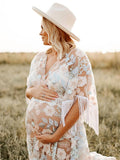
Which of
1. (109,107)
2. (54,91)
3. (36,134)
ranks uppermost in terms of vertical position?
(54,91)

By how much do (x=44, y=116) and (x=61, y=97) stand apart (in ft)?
0.73

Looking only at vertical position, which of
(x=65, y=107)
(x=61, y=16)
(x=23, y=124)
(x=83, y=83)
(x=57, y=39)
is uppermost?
(x=61, y=16)

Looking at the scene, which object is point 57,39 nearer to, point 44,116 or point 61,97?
point 61,97

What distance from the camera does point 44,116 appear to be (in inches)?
74.0

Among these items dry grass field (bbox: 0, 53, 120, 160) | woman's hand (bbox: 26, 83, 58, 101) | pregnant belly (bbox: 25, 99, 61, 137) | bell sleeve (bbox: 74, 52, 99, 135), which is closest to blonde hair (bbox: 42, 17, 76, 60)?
bell sleeve (bbox: 74, 52, 99, 135)

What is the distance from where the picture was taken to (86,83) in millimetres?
1826

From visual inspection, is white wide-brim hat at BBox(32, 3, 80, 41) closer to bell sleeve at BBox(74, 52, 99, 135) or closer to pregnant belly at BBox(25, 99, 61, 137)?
bell sleeve at BBox(74, 52, 99, 135)

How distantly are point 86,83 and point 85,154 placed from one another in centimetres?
69

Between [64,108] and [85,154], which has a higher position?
[64,108]

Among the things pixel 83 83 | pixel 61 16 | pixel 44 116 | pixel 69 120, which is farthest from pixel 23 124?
pixel 61 16

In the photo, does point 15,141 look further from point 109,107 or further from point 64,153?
point 109,107

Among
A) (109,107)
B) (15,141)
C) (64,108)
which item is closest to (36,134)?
(64,108)

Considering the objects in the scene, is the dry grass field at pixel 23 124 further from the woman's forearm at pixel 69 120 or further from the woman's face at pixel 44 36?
the woman's face at pixel 44 36

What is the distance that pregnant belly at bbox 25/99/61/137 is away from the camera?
1865 mm
